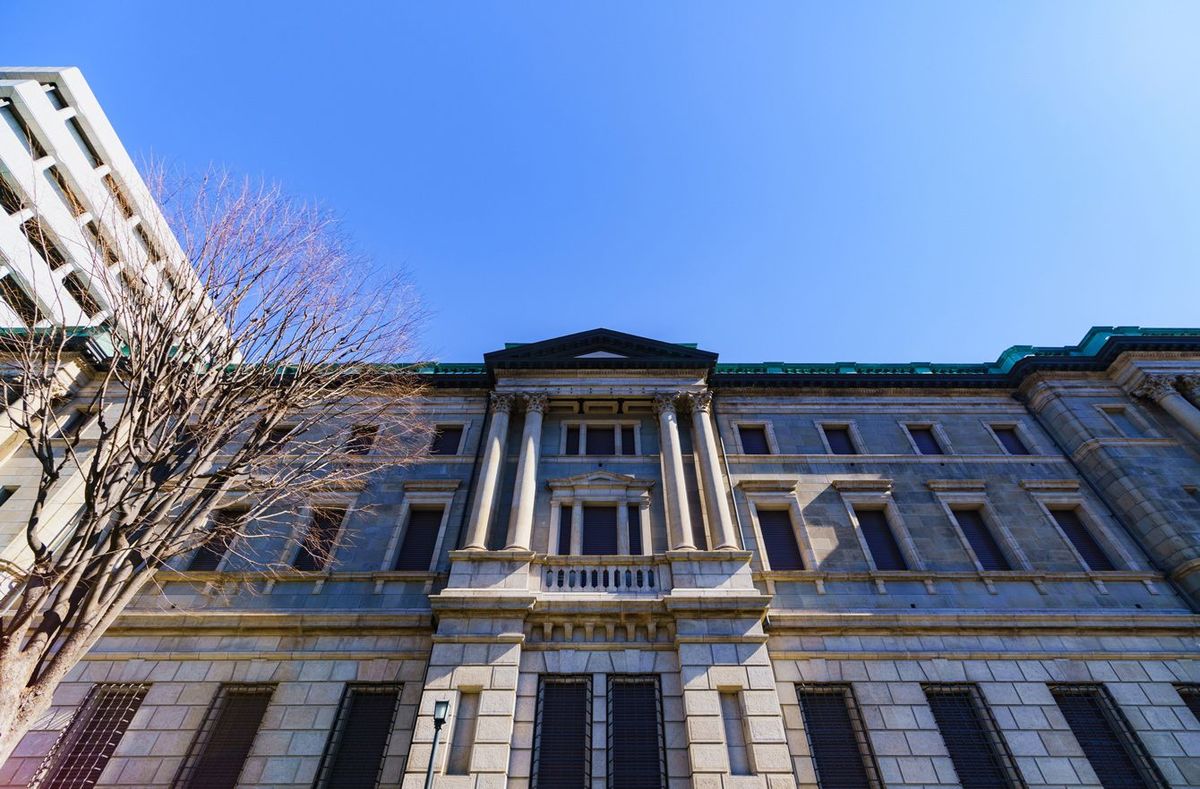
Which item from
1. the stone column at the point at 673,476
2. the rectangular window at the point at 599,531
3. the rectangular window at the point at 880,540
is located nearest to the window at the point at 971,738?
the rectangular window at the point at 880,540

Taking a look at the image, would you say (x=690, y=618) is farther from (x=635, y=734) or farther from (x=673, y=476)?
(x=673, y=476)

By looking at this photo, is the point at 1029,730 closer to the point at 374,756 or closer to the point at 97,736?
the point at 374,756

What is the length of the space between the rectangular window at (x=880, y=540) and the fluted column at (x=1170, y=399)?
11.4 metres

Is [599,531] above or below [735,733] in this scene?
above

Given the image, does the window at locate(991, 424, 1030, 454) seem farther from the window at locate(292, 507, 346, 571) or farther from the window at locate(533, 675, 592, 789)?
the window at locate(292, 507, 346, 571)

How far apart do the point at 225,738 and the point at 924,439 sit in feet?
73.1

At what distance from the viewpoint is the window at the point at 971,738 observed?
12.1 metres

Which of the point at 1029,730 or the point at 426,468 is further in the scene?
the point at 426,468

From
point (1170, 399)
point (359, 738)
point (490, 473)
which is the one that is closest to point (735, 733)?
point (359, 738)

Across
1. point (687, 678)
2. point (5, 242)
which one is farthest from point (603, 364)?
point (5, 242)

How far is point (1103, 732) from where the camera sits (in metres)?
12.8

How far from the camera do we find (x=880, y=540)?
671 inches

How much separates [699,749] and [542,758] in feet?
10.8

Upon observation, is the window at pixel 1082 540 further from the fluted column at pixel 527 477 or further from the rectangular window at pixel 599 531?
the fluted column at pixel 527 477
